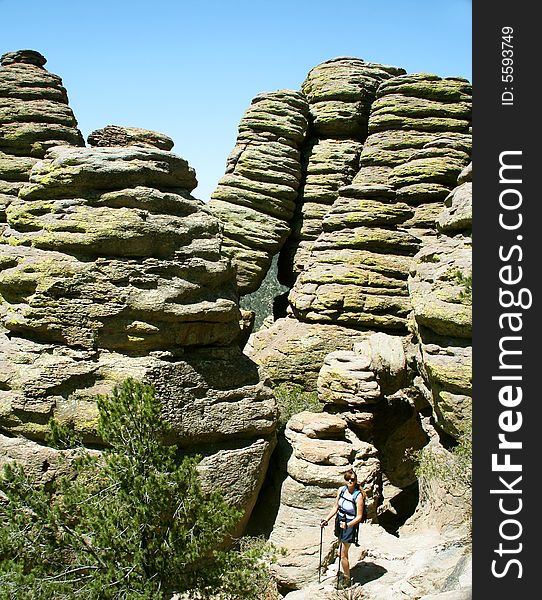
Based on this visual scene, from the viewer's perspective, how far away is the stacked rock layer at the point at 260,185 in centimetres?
2719

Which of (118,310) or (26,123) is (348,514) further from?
(26,123)

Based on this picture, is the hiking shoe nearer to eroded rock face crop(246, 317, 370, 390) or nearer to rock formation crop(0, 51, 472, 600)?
rock formation crop(0, 51, 472, 600)

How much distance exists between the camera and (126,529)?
930cm

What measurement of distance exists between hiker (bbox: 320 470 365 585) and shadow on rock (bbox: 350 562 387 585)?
0.60m

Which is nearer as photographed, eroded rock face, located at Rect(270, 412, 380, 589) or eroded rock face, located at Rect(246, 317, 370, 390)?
eroded rock face, located at Rect(270, 412, 380, 589)

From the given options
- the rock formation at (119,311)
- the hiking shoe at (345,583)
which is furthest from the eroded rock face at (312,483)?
the hiking shoe at (345,583)

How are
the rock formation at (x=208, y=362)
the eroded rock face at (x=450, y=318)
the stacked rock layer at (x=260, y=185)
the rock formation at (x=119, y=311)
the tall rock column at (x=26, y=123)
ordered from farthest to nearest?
the stacked rock layer at (x=260, y=185), the tall rock column at (x=26, y=123), the rock formation at (x=119, y=311), the rock formation at (x=208, y=362), the eroded rock face at (x=450, y=318)

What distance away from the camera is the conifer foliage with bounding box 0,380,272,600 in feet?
29.4

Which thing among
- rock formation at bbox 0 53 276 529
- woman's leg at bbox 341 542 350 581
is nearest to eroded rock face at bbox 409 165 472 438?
woman's leg at bbox 341 542 350 581

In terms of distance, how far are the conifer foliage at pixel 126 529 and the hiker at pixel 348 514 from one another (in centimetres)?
154

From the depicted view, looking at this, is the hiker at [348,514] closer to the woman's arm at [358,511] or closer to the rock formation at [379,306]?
the woman's arm at [358,511]

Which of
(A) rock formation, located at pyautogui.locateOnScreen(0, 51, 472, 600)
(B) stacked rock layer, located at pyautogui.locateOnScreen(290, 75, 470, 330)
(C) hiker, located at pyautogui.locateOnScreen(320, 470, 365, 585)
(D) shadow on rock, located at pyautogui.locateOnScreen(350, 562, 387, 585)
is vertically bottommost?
(D) shadow on rock, located at pyautogui.locateOnScreen(350, 562, 387, 585)

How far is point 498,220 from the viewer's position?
6.62m

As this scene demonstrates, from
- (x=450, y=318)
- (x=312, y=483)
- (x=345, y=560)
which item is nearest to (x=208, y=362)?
(x=312, y=483)
